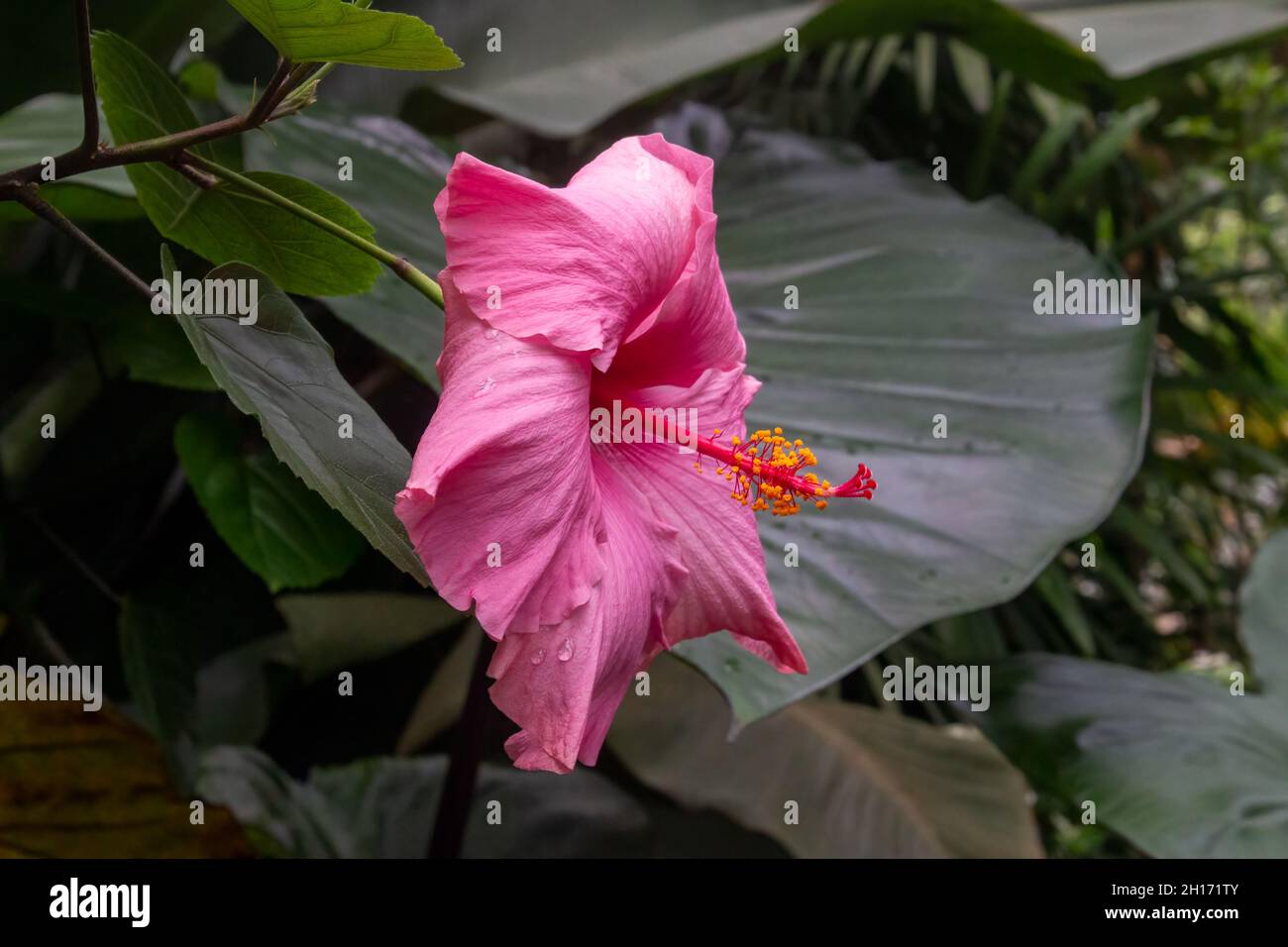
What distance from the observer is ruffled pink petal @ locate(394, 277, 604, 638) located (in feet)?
1.07

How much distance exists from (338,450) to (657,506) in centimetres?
13

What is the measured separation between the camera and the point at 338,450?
0.36 meters

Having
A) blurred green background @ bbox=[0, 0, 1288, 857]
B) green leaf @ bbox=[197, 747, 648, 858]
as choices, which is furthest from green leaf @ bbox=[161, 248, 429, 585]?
green leaf @ bbox=[197, 747, 648, 858]

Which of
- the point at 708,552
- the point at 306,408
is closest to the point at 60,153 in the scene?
the point at 306,408

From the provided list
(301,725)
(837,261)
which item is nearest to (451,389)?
(837,261)

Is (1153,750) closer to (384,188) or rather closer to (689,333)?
(689,333)

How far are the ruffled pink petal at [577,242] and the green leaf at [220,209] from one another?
8cm

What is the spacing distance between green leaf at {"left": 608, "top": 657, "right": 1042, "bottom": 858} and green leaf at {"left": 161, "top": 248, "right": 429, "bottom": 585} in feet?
2.67

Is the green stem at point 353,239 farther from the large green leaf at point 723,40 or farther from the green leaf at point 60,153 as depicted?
the large green leaf at point 723,40

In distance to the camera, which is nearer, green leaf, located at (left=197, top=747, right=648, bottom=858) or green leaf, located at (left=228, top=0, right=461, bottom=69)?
green leaf, located at (left=228, top=0, right=461, bottom=69)

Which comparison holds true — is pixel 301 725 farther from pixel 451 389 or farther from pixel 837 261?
pixel 451 389

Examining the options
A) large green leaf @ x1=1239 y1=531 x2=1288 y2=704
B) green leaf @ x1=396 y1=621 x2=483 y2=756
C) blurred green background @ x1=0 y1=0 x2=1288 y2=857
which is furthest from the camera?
green leaf @ x1=396 y1=621 x2=483 y2=756

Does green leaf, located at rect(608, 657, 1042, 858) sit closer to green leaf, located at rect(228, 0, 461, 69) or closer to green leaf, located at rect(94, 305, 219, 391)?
green leaf, located at rect(94, 305, 219, 391)
